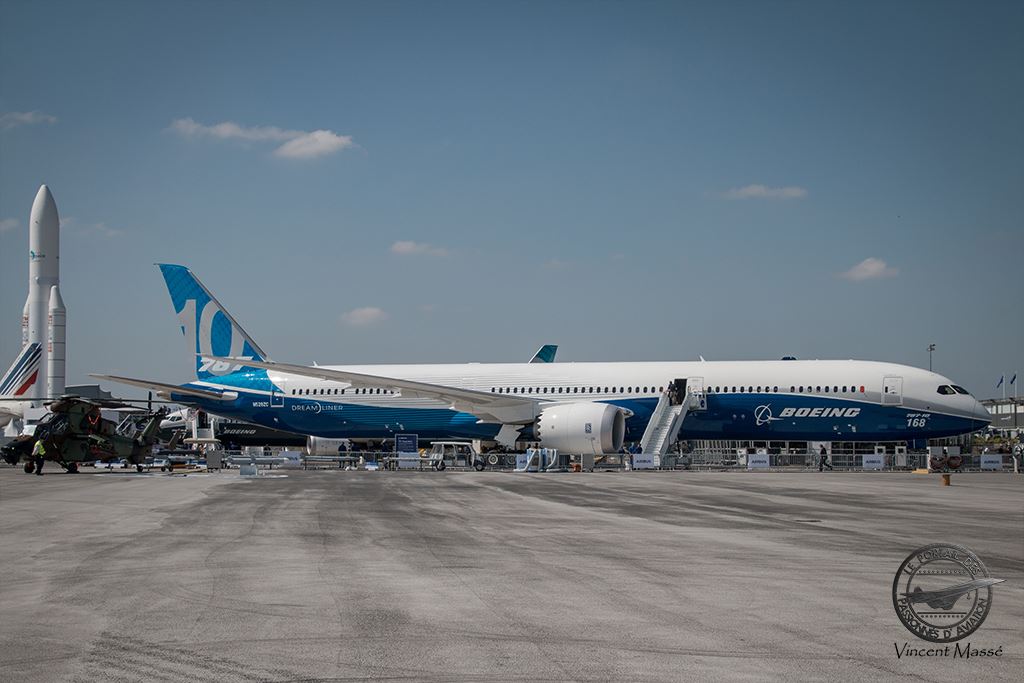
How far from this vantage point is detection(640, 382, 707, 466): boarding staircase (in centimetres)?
3861

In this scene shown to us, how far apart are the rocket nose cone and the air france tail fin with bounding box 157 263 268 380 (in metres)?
41.3

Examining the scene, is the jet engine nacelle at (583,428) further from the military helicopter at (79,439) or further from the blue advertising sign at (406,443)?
the military helicopter at (79,439)

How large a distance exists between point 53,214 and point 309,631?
8423 centimetres

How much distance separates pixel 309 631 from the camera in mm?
7996

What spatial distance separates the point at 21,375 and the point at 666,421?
5037cm

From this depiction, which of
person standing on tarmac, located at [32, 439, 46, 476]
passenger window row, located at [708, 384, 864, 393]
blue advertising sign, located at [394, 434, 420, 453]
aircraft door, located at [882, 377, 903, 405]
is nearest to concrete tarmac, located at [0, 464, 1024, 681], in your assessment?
person standing on tarmac, located at [32, 439, 46, 476]

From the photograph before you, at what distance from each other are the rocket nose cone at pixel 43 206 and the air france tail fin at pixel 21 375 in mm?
16728

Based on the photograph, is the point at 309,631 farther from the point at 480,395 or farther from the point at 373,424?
the point at 373,424

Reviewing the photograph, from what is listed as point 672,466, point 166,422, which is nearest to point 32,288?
point 166,422

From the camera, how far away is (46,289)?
8044 cm

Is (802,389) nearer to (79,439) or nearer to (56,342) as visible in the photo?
(79,439)

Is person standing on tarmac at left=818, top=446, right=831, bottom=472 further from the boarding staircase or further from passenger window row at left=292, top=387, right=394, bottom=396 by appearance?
passenger window row at left=292, top=387, right=394, bottom=396

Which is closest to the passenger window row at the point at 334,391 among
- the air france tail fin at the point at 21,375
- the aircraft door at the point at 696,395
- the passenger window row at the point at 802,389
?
the aircraft door at the point at 696,395

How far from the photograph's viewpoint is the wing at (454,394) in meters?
39.7
